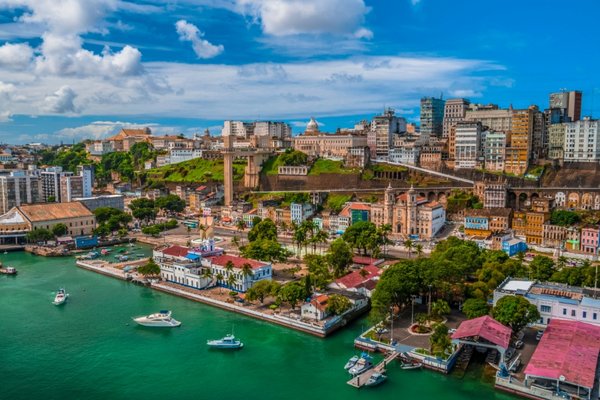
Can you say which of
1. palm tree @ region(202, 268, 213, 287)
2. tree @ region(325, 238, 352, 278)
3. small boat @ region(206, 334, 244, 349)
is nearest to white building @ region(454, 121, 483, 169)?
tree @ region(325, 238, 352, 278)

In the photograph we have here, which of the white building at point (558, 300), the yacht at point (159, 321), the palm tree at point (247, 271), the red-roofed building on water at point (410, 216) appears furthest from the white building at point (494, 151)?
the yacht at point (159, 321)

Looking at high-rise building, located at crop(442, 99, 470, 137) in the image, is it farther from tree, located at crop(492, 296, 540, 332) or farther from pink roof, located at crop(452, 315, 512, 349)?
pink roof, located at crop(452, 315, 512, 349)

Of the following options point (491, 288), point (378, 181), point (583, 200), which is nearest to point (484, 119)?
point (378, 181)

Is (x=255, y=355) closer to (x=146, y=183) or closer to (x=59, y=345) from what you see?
(x=59, y=345)

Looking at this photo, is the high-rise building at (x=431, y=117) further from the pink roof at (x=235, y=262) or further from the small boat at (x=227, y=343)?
the small boat at (x=227, y=343)

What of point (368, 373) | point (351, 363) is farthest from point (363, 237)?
point (368, 373)
